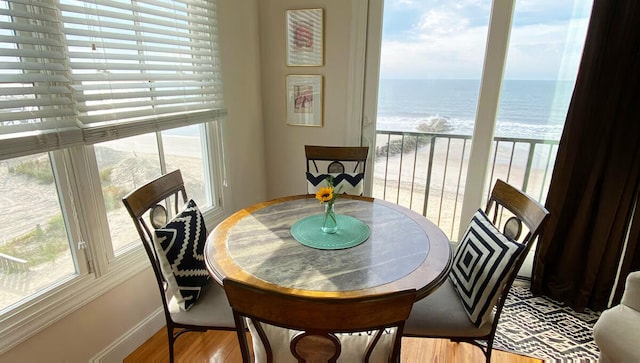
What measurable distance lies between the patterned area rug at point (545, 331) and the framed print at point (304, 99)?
1.96 metres

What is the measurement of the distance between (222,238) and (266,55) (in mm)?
1828

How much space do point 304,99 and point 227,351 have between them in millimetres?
1902

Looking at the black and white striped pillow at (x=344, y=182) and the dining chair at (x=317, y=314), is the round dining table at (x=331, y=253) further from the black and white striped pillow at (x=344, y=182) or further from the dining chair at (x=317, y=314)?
Answer: the black and white striped pillow at (x=344, y=182)

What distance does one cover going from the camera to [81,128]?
1461 millimetres

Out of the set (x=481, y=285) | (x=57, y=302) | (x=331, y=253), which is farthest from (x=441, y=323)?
(x=57, y=302)

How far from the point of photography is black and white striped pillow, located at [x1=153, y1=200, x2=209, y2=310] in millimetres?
1393

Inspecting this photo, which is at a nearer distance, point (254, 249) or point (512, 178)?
point (254, 249)

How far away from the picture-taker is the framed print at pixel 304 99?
8.75 ft

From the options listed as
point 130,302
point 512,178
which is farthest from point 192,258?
point 512,178

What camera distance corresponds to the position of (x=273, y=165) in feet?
9.93

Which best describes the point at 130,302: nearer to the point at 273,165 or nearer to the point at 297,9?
the point at 273,165

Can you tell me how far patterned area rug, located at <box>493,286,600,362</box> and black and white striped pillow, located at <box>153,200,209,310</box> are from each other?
171cm

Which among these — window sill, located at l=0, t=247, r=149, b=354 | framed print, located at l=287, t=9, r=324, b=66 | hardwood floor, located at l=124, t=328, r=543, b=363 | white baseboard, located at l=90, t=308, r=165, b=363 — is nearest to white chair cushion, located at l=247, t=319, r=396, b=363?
hardwood floor, located at l=124, t=328, r=543, b=363

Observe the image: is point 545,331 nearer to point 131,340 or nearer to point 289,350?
point 289,350
